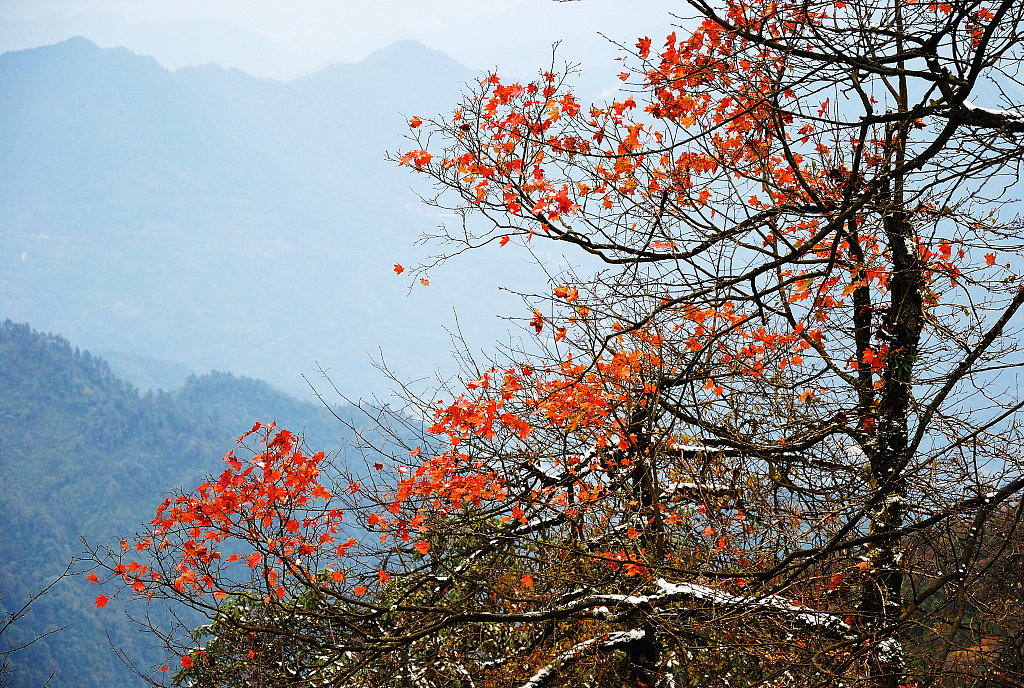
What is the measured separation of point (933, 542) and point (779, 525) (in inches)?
35.8

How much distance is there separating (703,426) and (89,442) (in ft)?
245

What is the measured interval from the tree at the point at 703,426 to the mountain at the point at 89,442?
5241 cm

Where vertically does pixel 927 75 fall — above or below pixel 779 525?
above

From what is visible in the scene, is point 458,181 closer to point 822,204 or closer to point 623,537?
point 822,204

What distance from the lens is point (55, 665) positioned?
41.1 meters

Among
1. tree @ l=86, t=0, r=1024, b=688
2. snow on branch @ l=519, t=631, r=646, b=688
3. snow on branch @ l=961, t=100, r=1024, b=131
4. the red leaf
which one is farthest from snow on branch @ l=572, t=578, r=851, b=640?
the red leaf

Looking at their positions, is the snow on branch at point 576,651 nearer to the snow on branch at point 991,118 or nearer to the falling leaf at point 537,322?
the falling leaf at point 537,322

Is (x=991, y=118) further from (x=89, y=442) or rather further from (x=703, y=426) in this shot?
(x=89, y=442)

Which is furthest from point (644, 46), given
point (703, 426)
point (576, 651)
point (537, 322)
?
point (576, 651)

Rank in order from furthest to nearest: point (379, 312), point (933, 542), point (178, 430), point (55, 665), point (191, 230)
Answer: point (191, 230) → point (379, 312) → point (178, 430) → point (55, 665) → point (933, 542)

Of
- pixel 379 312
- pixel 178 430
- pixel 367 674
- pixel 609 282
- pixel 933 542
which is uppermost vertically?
pixel 379 312

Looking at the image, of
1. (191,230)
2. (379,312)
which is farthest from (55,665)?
(191,230)

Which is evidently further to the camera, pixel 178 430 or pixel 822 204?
pixel 178 430

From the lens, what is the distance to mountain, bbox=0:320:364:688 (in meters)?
58.2
